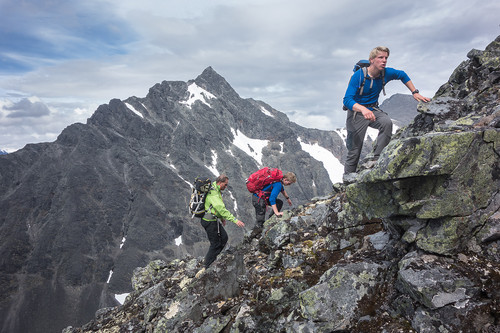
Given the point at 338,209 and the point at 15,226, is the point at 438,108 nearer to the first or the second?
the point at 338,209

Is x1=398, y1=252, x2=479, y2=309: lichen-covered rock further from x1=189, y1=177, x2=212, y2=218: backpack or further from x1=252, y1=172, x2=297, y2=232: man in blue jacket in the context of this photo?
x1=189, y1=177, x2=212, y2=218: backpack

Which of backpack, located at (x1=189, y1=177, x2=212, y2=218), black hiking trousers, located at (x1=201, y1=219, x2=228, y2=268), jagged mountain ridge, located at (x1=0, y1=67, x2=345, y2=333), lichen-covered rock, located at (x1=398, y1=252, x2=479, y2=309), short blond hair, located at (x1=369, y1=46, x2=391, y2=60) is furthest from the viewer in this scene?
jagged mountain ridge, located at (x1=0, y1=67, x2=345, y2=333)

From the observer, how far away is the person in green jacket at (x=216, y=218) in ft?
40.3

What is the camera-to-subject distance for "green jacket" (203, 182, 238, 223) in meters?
12.2

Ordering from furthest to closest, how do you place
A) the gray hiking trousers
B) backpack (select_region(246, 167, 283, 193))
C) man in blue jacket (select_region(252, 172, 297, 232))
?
1. backpack (select_region(246, 167, 283, 193))
2. man in blue jacket (select_region(252, 172, 297, 232))
3. the gray hiking trousers

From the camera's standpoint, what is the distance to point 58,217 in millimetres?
173500

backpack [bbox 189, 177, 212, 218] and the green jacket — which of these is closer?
the green jacket

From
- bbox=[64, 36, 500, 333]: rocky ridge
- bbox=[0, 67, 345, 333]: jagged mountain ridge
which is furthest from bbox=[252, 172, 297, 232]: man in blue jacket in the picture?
bbox=[0, 67, 345, 333]: jagged mountain ridge

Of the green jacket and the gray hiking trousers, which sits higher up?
the gray hiking trousers

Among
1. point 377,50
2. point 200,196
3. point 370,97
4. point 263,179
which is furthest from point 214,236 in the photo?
point 377,50

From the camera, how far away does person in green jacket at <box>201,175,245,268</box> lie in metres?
12.3

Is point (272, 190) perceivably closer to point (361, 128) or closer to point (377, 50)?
point (361, 128)

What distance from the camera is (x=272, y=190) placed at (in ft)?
45.1

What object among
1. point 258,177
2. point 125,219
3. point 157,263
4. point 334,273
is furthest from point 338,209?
point 125,219
